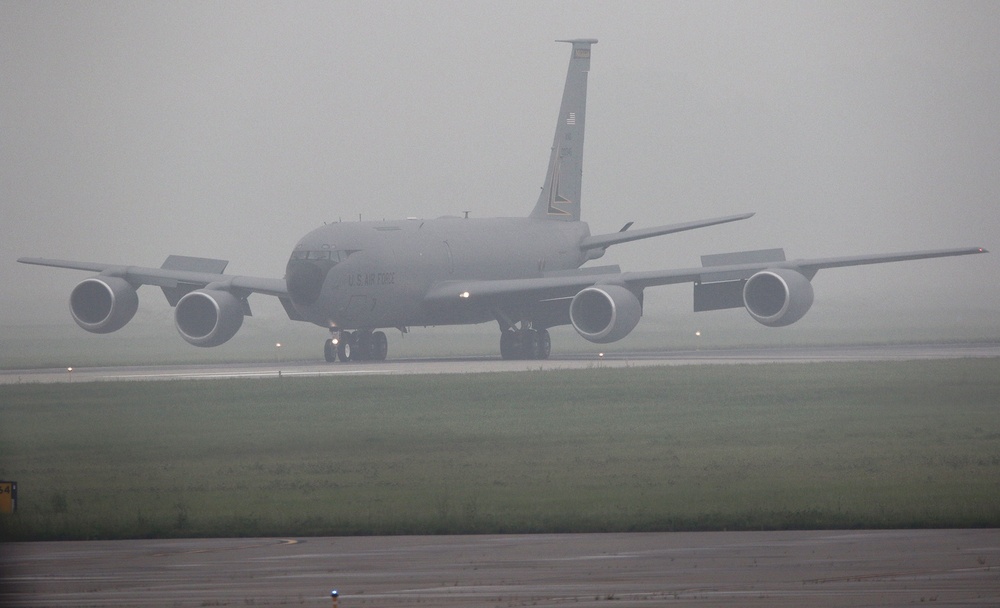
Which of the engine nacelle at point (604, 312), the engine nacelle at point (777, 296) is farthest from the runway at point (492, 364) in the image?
the engine nacelle at point (777, 296)

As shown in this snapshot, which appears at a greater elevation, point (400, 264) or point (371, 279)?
point (400, 264)

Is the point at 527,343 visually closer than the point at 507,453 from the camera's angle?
No

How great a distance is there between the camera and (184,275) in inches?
1959

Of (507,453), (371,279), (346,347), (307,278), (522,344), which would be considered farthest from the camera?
(522,344)

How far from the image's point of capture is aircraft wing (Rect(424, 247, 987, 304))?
45.5 meters

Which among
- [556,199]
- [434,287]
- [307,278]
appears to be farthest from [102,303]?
[556,199]

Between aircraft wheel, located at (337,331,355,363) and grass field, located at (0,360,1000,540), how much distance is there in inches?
404

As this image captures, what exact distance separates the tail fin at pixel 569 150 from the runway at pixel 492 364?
27.1 ft

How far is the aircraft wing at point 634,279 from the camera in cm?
4547

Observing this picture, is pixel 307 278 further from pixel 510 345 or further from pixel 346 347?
pixel 510 345

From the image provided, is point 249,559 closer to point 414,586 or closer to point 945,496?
point 414,586

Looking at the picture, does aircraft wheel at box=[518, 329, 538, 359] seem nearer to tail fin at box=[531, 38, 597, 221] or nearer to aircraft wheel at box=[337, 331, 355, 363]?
aircraft wheel at box=[337, 331, 355, 363]

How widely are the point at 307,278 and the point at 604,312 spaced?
346 inches

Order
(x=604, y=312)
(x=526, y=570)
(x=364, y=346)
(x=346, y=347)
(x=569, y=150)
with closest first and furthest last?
1. (x=526, y=570)
2. (x=604, y=312)
3. (x=346, y=347)
4. (x=364, y=346)
5. (x=569, y=150)
